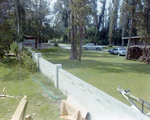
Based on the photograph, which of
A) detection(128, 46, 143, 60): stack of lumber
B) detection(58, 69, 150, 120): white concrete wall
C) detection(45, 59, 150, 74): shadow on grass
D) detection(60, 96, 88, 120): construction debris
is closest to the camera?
detection(58, 69, 150, 120): white concrete wall

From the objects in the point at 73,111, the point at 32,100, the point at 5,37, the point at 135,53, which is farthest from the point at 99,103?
the point at 135,53

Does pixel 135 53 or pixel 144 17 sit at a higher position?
pixel 144 17

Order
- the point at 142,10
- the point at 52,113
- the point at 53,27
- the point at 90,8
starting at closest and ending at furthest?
1. the point at 52,113
2. the point at 90,8
3. the point at 142,10
4. the point at 53,27

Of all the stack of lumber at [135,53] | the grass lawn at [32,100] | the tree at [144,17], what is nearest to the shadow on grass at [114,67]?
the grass lawn at [32,100]

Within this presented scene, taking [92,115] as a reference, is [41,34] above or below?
above

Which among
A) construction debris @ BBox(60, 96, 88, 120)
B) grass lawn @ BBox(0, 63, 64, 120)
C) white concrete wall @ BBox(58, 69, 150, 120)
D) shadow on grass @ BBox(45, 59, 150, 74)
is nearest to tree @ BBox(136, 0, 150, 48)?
shadow on grass @ BBox(45, 59, 150, 74)

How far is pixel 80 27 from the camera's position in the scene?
49.0 feet

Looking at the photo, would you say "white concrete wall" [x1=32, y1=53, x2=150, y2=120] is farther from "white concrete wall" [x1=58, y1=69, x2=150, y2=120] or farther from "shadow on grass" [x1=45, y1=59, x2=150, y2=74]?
"shadow on grass" [x1=45, y1=59, x2=150, y2=74]

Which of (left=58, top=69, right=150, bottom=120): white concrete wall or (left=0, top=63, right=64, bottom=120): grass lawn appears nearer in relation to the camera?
(left=58, top=69, right=150, bottom=120): white concrete wall

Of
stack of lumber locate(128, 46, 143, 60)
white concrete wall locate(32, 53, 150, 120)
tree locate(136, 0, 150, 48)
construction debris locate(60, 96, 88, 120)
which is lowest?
construction debris locate(60, 96, 88, 120)

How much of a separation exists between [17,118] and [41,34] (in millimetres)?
23304

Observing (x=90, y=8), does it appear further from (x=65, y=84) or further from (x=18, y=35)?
(x=65, y=84)

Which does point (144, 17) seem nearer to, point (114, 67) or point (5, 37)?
point (114, 67)

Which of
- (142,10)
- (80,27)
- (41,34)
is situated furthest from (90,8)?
(41,34)
